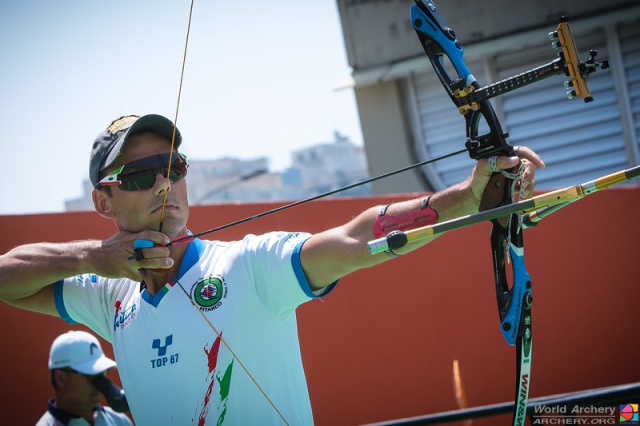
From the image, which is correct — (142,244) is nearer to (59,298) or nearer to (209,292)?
(209,292)

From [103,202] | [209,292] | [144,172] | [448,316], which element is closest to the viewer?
[209,292]

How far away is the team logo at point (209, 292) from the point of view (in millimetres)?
2262

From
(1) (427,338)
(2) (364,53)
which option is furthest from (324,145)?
(1) (427,338)

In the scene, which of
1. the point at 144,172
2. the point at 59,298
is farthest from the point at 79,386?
the point at 144,172

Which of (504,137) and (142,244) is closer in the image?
(504,137)

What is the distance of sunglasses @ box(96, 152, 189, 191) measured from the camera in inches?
97.0

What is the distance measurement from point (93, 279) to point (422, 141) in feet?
18.6

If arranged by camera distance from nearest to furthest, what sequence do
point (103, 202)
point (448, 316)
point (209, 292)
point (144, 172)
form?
point (209, 292), point (144, 172), point (103, 202), point (448, 316)

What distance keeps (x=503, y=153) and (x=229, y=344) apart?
922 mm

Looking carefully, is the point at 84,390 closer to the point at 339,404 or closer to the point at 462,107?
the point at 339,404

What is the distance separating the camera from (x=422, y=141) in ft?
26.3

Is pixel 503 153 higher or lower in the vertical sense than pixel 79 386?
higher

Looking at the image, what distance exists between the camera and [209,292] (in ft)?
7.49

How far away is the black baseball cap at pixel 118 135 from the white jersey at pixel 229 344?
0.46 metres
